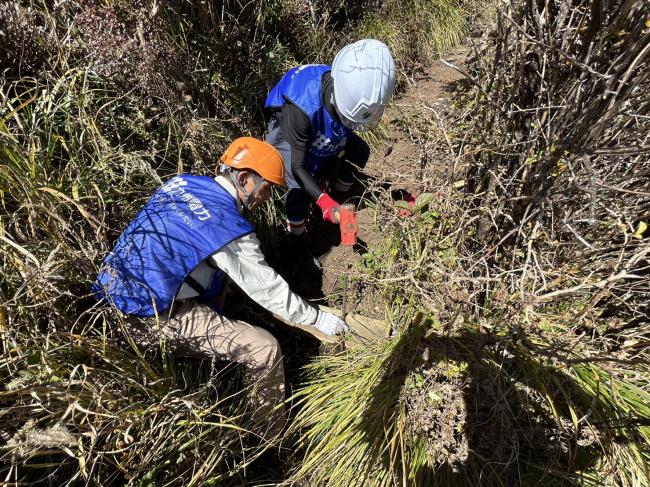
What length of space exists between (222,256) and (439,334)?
121 cm

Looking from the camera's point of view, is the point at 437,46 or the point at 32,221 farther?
the point at 437,46

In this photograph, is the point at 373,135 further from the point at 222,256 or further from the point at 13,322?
the point at 13,322

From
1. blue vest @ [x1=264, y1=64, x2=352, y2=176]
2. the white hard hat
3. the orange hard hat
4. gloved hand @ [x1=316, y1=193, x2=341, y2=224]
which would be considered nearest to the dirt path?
the white hard hat

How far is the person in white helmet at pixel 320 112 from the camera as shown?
2273mm

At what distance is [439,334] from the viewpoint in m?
1.99

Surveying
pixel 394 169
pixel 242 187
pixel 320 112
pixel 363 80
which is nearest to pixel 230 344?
pixel 242 187

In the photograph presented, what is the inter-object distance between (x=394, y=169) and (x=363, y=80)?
4.25 ft

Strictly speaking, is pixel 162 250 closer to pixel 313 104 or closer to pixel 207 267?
pixel 207 267

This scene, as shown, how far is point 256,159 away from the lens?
6.26 feet

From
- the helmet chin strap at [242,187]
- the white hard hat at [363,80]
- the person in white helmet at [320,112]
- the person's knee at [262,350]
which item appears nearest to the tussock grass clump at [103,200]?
the person's knee at [262,350]

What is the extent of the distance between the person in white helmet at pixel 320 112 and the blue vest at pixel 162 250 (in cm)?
93

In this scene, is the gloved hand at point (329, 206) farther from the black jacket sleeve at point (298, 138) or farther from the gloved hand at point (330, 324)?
the gloved hand at point (330, 324)

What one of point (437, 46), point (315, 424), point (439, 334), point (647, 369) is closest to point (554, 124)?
point (439, 334)

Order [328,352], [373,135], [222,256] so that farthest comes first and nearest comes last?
[373,135], [328,352], [222,256]
